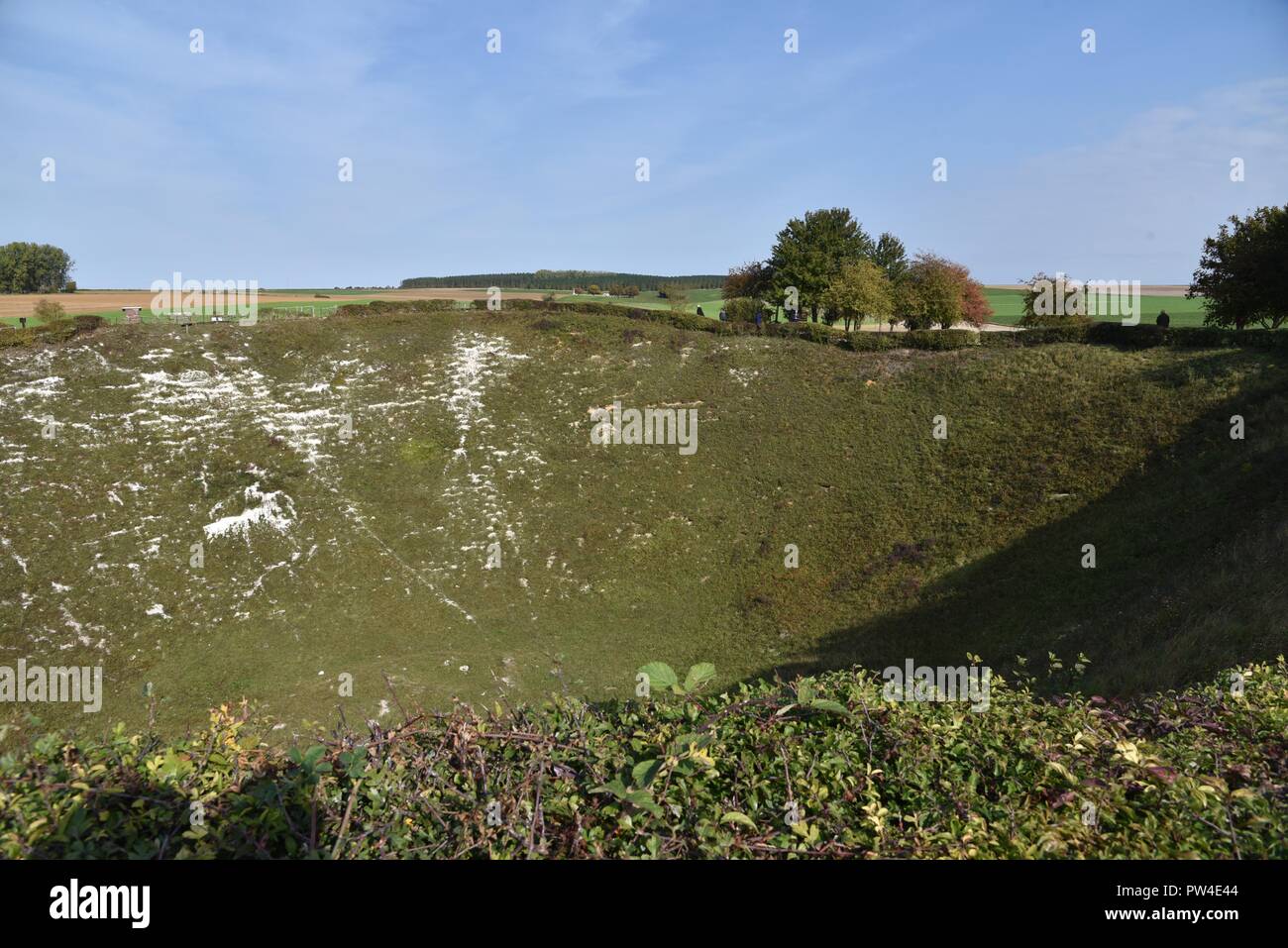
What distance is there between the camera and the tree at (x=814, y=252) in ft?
227

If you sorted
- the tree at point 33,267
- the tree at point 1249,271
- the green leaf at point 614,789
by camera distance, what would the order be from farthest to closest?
the tree at point 33,267 → the tree at point 1249,271 → the green leaf at point 614,789

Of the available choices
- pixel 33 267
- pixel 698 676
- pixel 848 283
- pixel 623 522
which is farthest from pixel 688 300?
pixel 33 267

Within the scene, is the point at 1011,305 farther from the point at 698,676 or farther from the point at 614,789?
the point at 614,789

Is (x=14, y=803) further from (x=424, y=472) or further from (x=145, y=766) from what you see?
(x=424, y=472)

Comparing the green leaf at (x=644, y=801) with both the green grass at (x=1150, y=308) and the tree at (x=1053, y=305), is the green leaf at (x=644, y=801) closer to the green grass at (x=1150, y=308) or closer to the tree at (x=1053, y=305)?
the tree at (x=1053, y=305)

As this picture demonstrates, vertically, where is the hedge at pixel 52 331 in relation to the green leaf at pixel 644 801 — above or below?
above

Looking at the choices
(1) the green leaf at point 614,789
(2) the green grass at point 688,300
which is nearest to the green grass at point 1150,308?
(2) the green grass at point 688,300

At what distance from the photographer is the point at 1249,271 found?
42.0 m

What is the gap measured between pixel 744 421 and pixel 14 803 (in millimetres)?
36564

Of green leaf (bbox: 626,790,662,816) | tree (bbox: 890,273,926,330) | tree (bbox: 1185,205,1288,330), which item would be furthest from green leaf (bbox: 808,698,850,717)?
tree (bbox: 890,273,926,330)

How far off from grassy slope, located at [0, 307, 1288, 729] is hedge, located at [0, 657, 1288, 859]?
8.93 metres

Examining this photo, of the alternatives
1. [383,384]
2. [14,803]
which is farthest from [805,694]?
Result: [383,384]

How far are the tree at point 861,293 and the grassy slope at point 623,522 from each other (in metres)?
19.1

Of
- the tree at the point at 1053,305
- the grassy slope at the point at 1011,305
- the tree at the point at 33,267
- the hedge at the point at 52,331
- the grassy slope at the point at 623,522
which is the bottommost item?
the grassy slope at the point at 623,522
